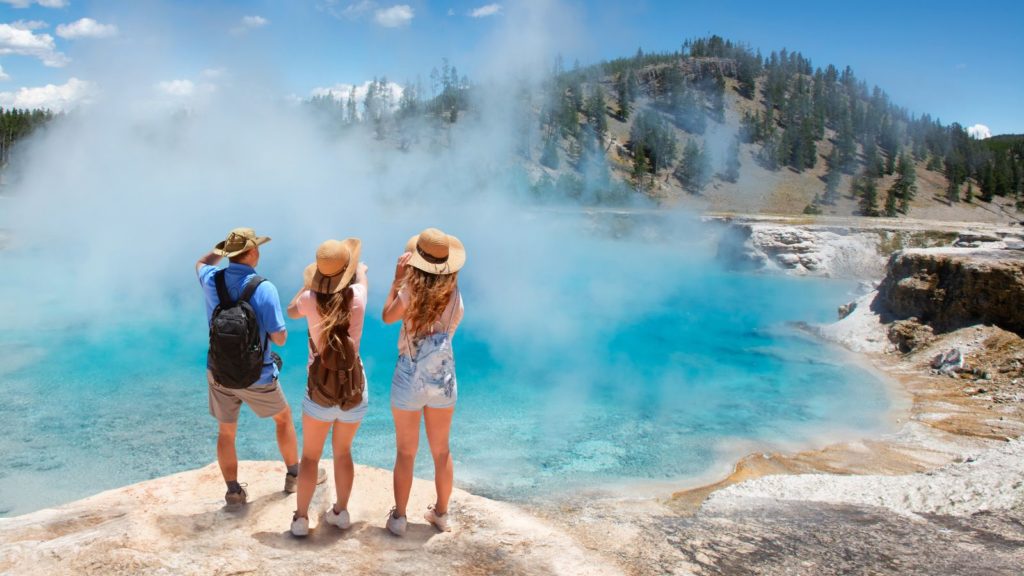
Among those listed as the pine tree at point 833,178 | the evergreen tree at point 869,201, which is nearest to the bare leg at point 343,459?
the evergreen tree at point 869,201

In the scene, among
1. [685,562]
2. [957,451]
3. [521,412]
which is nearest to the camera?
[685,562]

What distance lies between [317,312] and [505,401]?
18.3 ft

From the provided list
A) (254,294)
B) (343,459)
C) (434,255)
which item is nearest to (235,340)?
(254,294)

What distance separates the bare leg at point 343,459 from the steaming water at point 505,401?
9.12 feet

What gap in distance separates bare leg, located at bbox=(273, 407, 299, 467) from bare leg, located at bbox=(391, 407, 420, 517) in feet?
2.18

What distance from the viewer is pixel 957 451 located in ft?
22.0

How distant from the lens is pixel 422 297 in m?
2.88

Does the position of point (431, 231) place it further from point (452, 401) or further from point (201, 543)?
point (201, 543)

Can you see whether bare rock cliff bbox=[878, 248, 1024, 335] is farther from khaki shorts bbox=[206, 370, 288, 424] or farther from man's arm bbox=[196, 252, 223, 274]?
man's arm bbox=[196, 252, 223, 274]

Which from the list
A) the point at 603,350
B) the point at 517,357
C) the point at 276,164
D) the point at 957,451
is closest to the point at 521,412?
the point at 517,357

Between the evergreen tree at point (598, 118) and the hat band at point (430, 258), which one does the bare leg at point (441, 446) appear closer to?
the hat band at point (430, 258)

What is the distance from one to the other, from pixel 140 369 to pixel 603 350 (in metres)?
6.64

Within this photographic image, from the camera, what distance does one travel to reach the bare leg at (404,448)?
9.82 ft

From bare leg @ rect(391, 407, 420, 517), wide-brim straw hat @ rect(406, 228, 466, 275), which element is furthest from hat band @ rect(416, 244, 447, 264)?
bare leg @ rect(391, 407, 420, 517)
